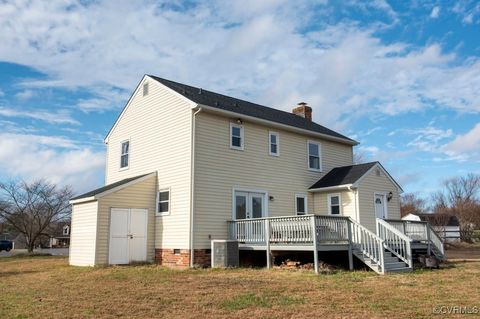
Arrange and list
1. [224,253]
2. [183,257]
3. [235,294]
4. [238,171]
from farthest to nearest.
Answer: [238,171] → [183,257] → [224,253] → [235,294]

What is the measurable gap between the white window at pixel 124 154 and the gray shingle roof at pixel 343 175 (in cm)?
918

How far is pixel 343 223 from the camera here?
49.7 feet

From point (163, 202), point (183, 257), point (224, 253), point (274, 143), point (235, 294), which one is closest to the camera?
point (235, 294)

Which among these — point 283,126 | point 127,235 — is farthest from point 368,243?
point 127,235

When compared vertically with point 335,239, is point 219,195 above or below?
above

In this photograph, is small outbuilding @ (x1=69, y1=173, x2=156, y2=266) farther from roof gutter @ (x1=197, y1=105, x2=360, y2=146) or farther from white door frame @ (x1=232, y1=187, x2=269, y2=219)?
roof gutter @ (x1=197, y1=105, x2=360, y2=146)

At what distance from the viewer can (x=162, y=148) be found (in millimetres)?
18969

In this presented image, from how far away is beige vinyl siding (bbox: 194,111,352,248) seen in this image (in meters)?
Result: 17.2

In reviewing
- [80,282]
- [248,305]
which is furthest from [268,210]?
[248,305]

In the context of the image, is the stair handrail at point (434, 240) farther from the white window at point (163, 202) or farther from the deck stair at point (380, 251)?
the white window at point (163, 202)

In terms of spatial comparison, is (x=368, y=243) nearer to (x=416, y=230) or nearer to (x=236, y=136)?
(x=416, y=230)

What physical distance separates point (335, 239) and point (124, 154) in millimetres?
11529

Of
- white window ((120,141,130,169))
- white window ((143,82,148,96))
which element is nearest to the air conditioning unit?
white window ((120,141,130,169))

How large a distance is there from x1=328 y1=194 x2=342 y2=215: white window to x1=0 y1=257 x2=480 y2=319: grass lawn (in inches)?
260
